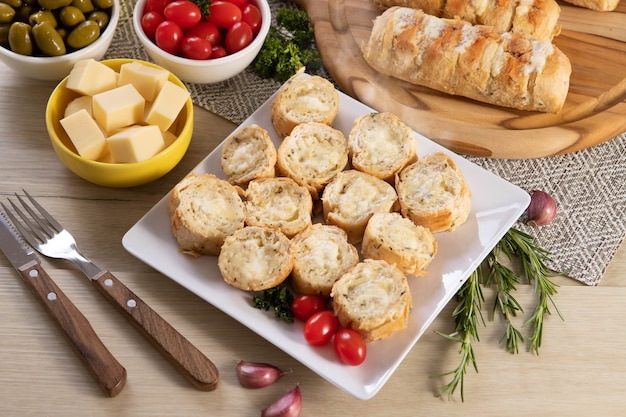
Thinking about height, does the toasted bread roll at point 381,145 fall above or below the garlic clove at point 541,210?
above

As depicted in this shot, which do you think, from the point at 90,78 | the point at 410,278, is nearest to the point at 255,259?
the point at 410,278

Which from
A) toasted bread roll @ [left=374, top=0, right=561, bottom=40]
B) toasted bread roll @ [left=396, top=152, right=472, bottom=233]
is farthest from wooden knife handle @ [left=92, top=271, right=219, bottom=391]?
toasted bread roll @ [left=374, top=0, right=561, bottom=40]

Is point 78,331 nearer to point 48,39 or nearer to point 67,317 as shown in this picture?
point 67,317

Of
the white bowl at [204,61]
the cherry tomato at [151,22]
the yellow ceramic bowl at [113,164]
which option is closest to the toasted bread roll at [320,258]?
the yellow ceramic bowl at [113,164]

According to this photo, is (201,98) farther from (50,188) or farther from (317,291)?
(317,291)

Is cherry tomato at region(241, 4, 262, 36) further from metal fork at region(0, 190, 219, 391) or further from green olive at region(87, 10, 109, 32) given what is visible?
metal fork at region(0, 190, 219, 391)

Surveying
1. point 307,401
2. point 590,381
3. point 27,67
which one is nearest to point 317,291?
point 307,401

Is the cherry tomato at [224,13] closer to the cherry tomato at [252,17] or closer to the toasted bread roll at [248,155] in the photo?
the cherry tomato at [252,17]
